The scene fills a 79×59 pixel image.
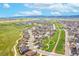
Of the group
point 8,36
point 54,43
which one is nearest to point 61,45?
point 54,43

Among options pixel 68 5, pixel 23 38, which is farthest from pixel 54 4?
pixel 23 38

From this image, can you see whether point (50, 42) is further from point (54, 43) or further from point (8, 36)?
point (8, 36)

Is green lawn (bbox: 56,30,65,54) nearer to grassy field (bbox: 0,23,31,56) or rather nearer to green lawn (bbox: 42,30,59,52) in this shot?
green lawn (bbox: 42,30,59,52)

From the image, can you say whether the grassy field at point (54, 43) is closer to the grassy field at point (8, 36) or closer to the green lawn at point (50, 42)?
the green lawn at point (50, 42)

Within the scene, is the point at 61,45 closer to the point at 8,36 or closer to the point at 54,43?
the point at 54,43

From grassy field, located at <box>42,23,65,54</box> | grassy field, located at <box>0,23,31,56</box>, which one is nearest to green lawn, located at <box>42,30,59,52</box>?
grassy field, located at <box>42,23,65,54</box>

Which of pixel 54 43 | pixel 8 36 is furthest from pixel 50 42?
pixel 8 36

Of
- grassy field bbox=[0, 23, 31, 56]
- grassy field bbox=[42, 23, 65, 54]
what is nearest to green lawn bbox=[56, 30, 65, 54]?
grassy field bbox=[42, 23, 65, 54]

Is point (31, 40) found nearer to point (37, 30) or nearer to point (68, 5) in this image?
point (37, 30)

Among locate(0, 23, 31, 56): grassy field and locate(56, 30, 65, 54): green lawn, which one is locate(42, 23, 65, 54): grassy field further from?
locate(0, 23, 31, 56): grassy field
